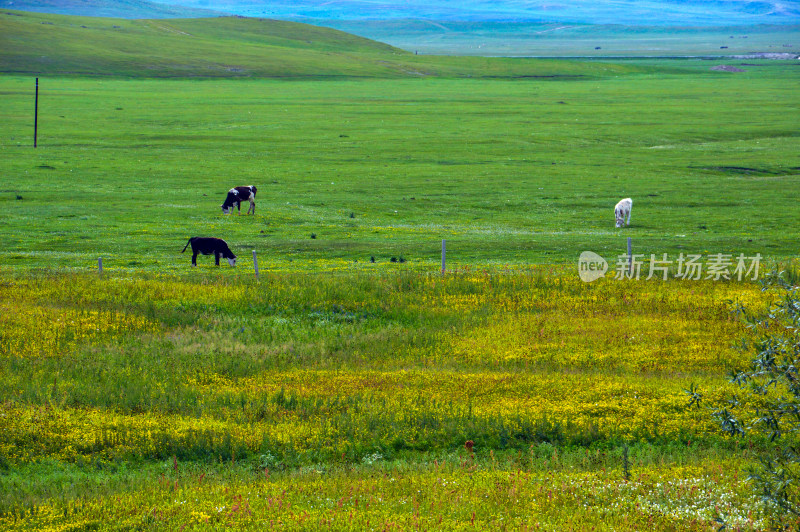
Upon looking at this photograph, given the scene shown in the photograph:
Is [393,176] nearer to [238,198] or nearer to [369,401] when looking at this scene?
[238,198]

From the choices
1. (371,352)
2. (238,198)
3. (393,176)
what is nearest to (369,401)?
(371,352)

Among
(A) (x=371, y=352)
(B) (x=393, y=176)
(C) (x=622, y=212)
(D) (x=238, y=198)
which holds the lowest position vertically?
(A) (x=371, y=352)

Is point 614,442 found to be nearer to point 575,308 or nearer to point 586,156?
point 575,308

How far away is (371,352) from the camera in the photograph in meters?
23.0

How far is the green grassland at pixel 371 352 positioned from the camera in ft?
43.9

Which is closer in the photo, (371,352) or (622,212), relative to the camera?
(371,352)

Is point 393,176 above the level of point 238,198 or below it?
above

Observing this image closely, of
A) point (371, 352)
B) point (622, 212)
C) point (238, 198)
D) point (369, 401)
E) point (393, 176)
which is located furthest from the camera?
point (393, 176)

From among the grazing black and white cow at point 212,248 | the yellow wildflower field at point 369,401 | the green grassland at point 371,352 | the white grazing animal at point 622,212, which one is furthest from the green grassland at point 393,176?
the yellow wildflower field at point 369,401

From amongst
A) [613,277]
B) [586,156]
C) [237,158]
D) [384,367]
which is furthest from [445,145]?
[384,367]

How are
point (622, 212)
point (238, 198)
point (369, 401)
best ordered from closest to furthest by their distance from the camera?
point (369, 401)
point (622, 212)
point (238, 198)

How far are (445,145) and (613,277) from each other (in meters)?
57.0

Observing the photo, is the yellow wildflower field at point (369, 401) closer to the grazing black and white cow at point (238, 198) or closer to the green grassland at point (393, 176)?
the green grassland at point (393, 176)

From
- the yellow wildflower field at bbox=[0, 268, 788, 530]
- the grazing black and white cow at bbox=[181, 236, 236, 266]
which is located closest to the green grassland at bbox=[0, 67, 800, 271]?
the grazing black and white cow at bbox=[181, 236, 236, 266]
